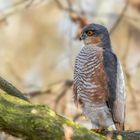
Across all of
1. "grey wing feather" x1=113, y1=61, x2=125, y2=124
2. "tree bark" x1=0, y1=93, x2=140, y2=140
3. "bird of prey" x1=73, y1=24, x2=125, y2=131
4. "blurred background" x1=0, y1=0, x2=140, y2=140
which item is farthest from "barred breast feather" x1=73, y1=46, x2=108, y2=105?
"blurred background" x1=0, y1=0, x2=140, y2=140

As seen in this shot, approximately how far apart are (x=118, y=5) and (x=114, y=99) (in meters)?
8.04

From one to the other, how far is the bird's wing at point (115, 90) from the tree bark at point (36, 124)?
63.3 inches

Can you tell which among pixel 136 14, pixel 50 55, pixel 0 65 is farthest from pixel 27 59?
pixel 136 14

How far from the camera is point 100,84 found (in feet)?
18.7

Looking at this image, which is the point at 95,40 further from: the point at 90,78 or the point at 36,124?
the point at 36,124

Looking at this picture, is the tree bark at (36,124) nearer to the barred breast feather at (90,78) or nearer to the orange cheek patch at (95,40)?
the barred breast feather at (90,78)

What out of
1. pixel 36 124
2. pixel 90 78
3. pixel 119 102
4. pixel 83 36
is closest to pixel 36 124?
pixel 36 124

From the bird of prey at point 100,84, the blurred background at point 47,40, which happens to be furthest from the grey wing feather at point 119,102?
the blurred background at point 47,40

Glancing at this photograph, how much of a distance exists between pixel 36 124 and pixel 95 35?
7.88ft

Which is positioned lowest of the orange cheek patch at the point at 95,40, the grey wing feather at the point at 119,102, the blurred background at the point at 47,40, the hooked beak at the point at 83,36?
the grey wing feather at the point at 119,102

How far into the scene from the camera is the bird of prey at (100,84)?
5.59 m

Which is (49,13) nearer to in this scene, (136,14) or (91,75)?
(136,14)

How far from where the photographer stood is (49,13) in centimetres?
1592

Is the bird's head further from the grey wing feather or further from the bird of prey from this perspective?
the grey wing feather
